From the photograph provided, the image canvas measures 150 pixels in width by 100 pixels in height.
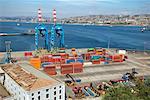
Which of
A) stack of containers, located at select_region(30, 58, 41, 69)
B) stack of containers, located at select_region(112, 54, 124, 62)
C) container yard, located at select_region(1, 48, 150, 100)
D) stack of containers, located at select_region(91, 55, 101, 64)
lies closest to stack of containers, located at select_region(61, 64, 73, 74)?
container yard, located at select_region(1, 48, 150, 100)

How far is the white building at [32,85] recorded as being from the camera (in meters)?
21.5

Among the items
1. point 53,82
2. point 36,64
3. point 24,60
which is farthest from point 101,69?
point 53,82

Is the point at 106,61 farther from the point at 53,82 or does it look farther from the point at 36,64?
the point at 53,82

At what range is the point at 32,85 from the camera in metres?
21.7

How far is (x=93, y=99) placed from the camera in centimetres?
2506

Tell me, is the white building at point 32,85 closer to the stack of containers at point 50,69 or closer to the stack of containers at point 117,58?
the stack of containers at point 50,69

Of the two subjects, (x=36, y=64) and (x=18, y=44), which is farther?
(x=18, y=44)

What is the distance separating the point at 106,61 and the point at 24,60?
11249 mm

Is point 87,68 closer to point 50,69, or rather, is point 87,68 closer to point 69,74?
point 69,74

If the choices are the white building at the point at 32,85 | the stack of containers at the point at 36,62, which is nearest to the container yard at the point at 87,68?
the stack of containers at the point at 36,62

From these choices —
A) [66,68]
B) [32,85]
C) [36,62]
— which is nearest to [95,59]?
[66,68]

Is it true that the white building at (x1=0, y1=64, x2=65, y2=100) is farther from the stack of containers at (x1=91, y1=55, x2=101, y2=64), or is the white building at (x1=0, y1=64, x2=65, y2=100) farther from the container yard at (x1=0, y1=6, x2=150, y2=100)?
the stack of containers at (x1=91, y1=55, x2=101, y2=64)

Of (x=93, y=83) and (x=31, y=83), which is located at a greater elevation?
(x=31, y=83)

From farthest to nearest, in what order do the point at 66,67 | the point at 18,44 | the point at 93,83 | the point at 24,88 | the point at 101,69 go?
1. the point at 18,44
2. the point at 101,69
3. the point at 66,67
4. the point at 93,83
5. the point at 24,88
